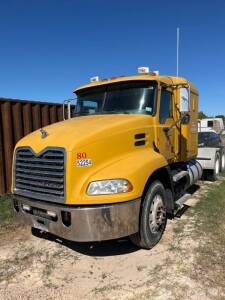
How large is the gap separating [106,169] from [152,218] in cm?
122

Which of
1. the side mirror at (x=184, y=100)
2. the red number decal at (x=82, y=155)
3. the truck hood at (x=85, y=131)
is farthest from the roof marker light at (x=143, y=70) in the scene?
the red number decal at (x=82, y=155)

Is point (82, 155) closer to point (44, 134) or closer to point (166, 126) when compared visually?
point (44, 134)

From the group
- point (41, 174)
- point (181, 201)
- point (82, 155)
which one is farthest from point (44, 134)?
point (181, 201)

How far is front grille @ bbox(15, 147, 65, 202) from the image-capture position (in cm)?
434

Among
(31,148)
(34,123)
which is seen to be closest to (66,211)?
(31,148)

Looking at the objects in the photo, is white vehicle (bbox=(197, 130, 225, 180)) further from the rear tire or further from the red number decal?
the red number decal

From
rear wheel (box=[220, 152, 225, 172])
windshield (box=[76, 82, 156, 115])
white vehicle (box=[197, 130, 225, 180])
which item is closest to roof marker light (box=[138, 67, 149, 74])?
windshield (box=[76, 82, 156, 115])

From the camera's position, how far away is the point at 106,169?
4.40 m

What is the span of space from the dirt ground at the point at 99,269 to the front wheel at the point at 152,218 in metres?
0.17

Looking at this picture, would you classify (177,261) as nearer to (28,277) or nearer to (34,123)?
(28,277)

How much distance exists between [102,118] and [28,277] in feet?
8.48

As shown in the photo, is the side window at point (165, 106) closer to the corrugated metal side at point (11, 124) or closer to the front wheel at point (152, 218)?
the front wheel at point (152, 218)

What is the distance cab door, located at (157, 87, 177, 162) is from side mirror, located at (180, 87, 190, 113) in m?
0.31

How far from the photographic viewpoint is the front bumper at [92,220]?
13.7ft
